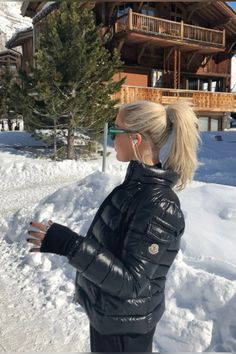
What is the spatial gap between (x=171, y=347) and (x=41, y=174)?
9.91 metres

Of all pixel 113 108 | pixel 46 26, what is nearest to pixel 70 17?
pixel 46 26

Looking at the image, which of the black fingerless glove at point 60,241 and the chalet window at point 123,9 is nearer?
the black fingerless glove at point 60,241

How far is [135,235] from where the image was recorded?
1.80m

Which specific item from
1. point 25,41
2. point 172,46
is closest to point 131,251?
point 172,46

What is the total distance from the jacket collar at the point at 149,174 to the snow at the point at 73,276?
6.79 feet

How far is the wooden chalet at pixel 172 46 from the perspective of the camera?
65.5 ft

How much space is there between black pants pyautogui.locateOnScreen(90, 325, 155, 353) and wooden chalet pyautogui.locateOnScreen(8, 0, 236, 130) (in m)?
16.8

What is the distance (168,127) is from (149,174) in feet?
0.86

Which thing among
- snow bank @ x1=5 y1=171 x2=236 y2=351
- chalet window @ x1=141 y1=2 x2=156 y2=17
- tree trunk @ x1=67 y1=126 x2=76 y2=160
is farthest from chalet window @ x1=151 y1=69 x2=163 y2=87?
snow bank @ x1=5 y1=171 x2=236 y2=351

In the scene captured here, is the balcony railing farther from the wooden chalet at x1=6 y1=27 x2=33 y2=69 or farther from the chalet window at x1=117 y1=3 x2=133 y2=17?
the wooden chalet at x1=6 y1=27 x2=33 y2=69

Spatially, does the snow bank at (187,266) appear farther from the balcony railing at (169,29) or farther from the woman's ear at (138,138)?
the balcony railing at (169,29)

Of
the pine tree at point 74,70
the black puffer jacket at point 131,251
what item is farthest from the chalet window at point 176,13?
the black puffer jacket at point 131,251

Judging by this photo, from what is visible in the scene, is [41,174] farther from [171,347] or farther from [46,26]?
[171,347]

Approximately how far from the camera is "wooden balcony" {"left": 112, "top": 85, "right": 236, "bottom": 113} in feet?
62.6
